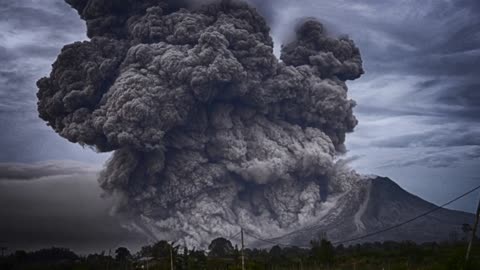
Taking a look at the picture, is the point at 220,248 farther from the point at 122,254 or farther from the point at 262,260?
the point at 122,254

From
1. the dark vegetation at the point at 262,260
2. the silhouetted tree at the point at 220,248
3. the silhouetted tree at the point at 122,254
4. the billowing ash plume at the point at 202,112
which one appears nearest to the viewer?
the dark vegetation at the point at 262,260

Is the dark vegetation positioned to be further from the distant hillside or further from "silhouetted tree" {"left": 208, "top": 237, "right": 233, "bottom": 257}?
the distant hillside

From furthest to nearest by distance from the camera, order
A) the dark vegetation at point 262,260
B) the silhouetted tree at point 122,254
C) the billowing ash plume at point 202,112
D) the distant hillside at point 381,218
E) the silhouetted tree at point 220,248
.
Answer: the distant hillside at point 381,218, the silhouetted tree at point 122,254, the silhouetted tree at point 220,248, the billowing ash plume at point 202,112, the dark vegetation at point 262,260

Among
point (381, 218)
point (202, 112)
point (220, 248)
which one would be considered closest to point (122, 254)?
point (220, 248)

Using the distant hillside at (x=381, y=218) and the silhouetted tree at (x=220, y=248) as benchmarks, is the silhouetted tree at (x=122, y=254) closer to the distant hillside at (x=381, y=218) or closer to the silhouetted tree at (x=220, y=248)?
the silhouetted tree at (x=220, y=248)

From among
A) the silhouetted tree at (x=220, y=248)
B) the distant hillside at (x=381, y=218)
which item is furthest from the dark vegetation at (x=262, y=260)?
the distant hillside at (x=381, y=218)

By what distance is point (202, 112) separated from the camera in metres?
69.7

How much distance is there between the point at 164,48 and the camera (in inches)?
2532

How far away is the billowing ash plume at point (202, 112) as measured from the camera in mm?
63750

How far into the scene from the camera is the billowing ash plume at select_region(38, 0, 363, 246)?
6375 cm

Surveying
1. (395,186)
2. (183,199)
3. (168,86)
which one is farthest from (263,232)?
(395,186)

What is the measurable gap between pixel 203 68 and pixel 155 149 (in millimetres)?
10046

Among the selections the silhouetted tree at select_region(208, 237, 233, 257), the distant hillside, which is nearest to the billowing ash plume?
the silhouetted tree at select_region(208, 237, 233, 257)

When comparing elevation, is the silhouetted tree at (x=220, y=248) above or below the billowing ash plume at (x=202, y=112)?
below
